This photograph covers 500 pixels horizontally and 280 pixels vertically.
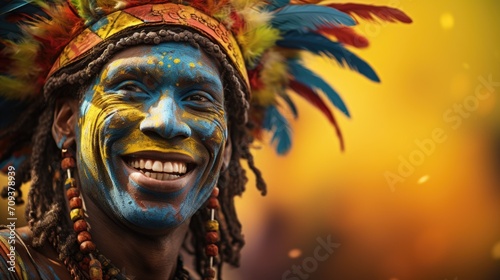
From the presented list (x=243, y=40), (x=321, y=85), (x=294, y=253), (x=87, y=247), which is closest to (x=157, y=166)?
(x=87, y=247)

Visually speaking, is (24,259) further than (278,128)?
No

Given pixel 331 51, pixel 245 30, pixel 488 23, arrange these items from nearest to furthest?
1. pixel 245 30
2. pixel 331 51
3. pixel 488 23

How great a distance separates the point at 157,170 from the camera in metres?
3.60

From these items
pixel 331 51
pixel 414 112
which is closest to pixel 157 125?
pixel 331 51

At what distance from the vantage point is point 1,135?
416 centimetres

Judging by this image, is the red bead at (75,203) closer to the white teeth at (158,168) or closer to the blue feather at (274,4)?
the white teeth at (158,168)

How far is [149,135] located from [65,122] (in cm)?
53

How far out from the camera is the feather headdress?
12.6ft

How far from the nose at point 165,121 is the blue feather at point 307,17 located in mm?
890

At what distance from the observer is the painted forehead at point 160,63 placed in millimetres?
3646

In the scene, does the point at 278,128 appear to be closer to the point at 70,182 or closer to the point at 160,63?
the point at 160,63

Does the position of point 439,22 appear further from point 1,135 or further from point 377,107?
point 1,135

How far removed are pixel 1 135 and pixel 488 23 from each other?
412 centimetres

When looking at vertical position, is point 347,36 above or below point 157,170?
above
